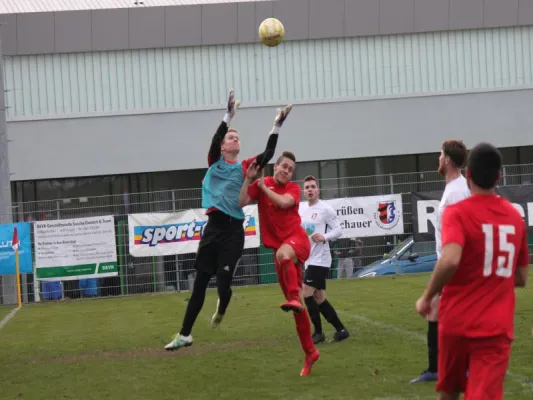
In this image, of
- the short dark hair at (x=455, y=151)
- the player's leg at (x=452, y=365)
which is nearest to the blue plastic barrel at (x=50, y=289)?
the short dark hair at (x=455, y=151)

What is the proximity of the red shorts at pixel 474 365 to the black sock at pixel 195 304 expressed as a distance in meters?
4.84

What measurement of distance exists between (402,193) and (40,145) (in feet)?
37.9

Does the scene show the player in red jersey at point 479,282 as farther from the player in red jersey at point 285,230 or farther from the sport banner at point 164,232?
the sport banner at point 164,232

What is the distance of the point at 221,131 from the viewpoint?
33.4 ft

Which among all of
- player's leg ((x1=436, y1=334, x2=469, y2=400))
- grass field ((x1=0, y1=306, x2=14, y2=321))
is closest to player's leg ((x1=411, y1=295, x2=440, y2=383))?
A: player's leg ((x1=436, y1=334, x2=469, y2=400))

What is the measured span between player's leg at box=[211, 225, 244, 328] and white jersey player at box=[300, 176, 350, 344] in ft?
7.08

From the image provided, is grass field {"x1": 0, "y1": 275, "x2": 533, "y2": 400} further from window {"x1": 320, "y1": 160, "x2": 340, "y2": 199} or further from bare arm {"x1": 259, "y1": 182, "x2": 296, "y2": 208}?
window {"x1": 320, "y1": 160, "x2": 340, "y2": 199}

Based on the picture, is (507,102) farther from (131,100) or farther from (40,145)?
(40,145)

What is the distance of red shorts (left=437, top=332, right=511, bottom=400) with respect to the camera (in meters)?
5.33

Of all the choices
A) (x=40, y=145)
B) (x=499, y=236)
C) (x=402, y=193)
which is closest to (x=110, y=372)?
(x=499, y=236)

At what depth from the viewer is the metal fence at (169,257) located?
25109 millimetres

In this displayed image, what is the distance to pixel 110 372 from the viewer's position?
1039 cm

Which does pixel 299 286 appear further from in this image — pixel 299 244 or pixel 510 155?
pixel 510 155

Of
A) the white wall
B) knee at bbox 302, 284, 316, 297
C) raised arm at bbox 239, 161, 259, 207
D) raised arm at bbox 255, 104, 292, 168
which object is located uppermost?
the white wall
